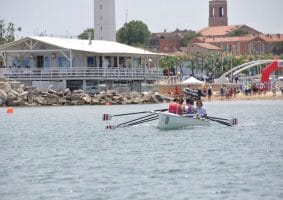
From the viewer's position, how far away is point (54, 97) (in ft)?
234

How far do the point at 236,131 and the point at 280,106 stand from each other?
28779mm

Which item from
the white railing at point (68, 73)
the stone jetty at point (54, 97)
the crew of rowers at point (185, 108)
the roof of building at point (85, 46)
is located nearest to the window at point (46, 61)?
the roof of building at point (85, 46)

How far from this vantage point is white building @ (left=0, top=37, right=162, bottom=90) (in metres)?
77.6

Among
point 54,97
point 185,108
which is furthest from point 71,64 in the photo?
point 185,108

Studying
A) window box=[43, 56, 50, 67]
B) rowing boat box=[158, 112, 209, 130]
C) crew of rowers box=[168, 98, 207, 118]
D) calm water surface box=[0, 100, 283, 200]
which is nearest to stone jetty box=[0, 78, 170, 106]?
window box=[43, 56, 50, 67]

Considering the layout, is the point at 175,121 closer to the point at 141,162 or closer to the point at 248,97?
the point at 141,162

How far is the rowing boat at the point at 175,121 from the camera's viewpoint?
135ft

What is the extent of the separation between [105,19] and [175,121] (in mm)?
65203

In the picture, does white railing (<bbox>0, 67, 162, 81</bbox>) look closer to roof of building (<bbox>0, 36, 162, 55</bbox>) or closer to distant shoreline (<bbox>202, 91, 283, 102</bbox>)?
roof of building (<bbox>0, 36, 162, 55</bbox>)

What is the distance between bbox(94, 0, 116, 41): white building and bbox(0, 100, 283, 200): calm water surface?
2244 inches

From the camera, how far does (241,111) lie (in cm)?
6262

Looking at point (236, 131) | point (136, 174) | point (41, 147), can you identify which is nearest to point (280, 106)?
point (236, 131)

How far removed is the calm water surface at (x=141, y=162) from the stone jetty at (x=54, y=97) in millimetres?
21103

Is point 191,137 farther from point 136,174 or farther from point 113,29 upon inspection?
point 113,29
